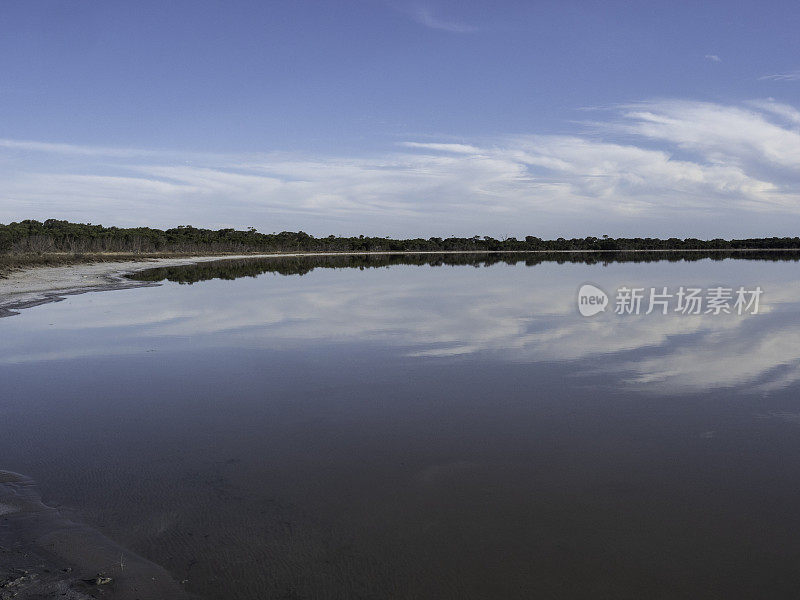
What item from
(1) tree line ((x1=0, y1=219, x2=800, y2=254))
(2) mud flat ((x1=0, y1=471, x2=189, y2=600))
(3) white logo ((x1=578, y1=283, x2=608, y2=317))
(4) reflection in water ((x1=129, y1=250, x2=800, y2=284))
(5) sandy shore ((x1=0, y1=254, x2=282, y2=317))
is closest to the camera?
(2) mud flat ((x1=0, y1=471, x2=189, y2=600))

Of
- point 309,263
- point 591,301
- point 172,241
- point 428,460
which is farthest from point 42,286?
point 172,241

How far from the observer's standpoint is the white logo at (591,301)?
74.7ft

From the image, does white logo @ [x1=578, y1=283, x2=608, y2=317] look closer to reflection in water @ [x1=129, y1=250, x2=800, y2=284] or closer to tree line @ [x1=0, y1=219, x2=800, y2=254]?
reflection in water @ [x1=129, y1=250, x2=800, y2=284]

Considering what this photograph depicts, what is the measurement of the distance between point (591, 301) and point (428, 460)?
2145 cm

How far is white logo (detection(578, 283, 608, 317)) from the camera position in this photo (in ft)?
74.7

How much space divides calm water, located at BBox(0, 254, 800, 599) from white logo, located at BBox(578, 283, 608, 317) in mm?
7599

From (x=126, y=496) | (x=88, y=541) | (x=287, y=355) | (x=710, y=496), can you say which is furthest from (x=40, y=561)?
(x=287, y=355)

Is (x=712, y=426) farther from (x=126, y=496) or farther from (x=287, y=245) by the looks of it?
(x=287, y=245)

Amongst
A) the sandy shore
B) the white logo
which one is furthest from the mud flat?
the sandy shore

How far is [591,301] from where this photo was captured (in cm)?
2664

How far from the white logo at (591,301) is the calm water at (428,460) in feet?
24.9

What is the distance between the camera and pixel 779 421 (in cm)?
849

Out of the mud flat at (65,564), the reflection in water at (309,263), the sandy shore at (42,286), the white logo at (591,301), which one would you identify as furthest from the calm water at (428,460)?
the reflection in water at (309,263)

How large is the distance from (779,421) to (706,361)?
15.2ft
